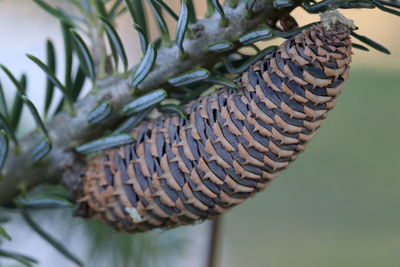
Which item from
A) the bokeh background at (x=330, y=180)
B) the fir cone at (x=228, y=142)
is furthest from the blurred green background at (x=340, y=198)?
the fir cone at (x=228, y=142)

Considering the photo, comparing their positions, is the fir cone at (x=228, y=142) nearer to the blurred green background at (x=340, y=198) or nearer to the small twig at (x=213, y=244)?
the small twig at (x=213, y=244)

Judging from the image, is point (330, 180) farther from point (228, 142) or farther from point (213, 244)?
point (228, 142)

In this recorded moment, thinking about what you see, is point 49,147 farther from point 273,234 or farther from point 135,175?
point 273,234

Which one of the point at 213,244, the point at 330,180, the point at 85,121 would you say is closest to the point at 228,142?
the point at 85,121

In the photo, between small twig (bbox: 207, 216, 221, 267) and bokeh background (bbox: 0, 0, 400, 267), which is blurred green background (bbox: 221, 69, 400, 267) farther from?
small twig (bbox: 207, 216, 221, 267)

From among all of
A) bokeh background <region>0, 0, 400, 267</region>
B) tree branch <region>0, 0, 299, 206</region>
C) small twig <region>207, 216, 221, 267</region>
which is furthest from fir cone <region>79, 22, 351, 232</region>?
bokeh background <region>0, 0, 400, 267</region>
